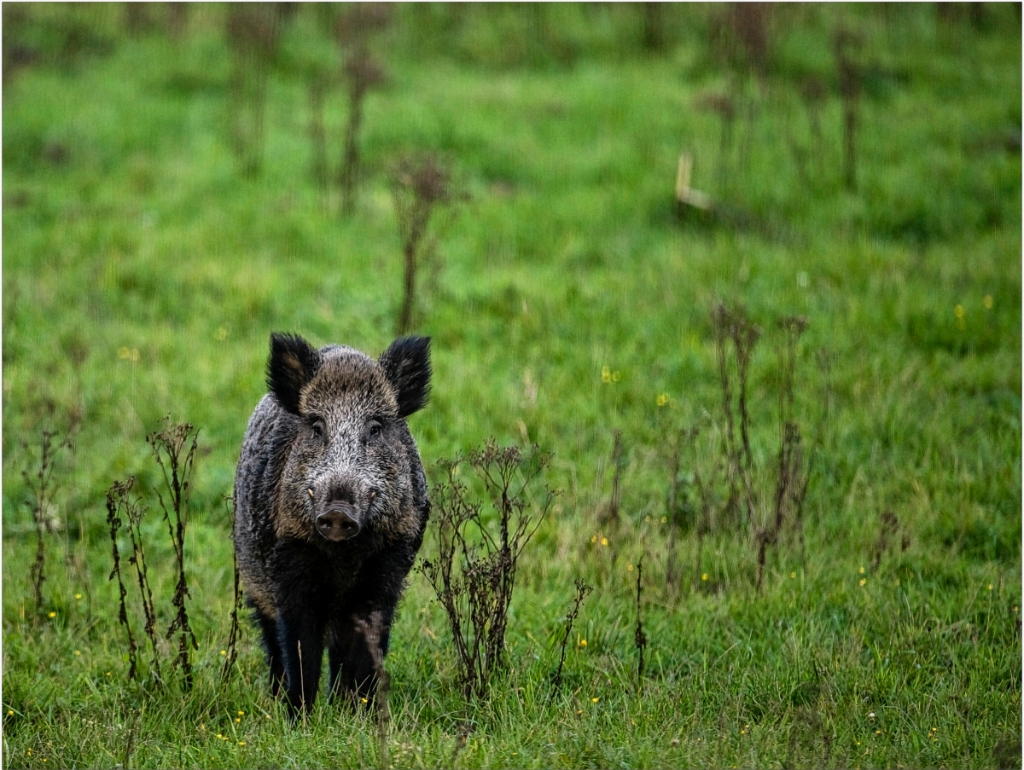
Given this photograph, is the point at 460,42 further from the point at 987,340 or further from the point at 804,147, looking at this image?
the point at 987,340

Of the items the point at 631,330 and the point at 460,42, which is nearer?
the point at 631,330

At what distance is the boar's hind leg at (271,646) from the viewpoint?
4.96m

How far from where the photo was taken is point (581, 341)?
28.1ft

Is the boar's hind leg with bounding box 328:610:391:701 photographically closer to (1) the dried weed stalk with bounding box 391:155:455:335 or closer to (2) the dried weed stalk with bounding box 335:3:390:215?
(1) the dried weed stalk with bounding box 391:155:455:335

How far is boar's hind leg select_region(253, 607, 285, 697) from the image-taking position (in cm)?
496

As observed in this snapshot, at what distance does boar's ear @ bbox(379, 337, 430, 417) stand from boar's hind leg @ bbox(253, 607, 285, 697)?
3.66ft

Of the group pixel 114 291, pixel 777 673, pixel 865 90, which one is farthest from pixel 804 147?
pixel 777 673

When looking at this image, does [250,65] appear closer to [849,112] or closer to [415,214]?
[415,214]

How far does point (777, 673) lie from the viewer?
4812 mm

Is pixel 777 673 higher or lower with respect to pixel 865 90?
lower

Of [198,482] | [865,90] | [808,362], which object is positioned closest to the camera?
[198,482]

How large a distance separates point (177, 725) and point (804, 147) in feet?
29.6

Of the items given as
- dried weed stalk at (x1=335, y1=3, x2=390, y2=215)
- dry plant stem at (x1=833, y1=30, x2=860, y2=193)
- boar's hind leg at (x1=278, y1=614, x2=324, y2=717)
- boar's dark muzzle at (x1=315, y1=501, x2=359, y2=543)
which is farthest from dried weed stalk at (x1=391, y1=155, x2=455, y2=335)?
boar's dark muzzle at (x1=315, y1=501, x2=359, y2=543)

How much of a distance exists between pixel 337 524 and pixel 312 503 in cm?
33
